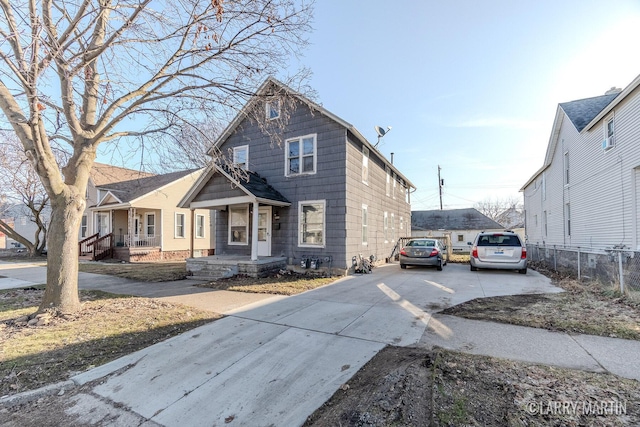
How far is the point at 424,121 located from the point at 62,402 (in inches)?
648

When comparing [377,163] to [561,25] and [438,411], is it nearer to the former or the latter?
[561,25]

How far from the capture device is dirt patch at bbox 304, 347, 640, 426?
2314mm

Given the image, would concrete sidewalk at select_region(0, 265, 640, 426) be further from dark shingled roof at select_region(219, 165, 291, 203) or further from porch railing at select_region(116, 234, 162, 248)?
porch railing at select_region(116, 234, 162, 248)

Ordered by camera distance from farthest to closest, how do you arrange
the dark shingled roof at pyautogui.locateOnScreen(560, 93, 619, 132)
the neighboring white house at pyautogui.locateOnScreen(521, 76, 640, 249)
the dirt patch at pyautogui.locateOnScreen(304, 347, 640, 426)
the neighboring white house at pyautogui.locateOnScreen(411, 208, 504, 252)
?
the neighboring white house at pyautogui.locateOnScreen(411, 208, 504, 252)
the dark shingled roof at pyautogui.locateOnScreen(560, 93, 619, 132)
the neighboring white house at pyautogui.locateOnScreen(521, 76, 640, 249)
the dirt patch at pyautogui.locateOnScreen(304, 347, 640, 426)

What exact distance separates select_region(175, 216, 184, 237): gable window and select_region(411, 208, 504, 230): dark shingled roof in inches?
1138

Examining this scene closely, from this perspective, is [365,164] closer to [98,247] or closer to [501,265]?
[501,265]

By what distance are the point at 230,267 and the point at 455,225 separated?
34.4m

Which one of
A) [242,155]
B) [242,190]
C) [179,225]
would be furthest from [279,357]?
[179,225]

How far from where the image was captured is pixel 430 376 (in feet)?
9.75

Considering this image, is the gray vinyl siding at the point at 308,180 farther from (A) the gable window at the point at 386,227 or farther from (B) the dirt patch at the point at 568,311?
(A) the gable window at the point at 386,227

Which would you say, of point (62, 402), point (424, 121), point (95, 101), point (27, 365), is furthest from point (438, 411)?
point (424, 121)

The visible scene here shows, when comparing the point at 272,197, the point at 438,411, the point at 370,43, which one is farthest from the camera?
the point at 272,197

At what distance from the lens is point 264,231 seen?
12406 mm

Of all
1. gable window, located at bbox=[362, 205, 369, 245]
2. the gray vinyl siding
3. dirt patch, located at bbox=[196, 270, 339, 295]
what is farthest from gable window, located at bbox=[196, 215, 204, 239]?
gable window, located at bbox=[362, 205, 369, 245]
